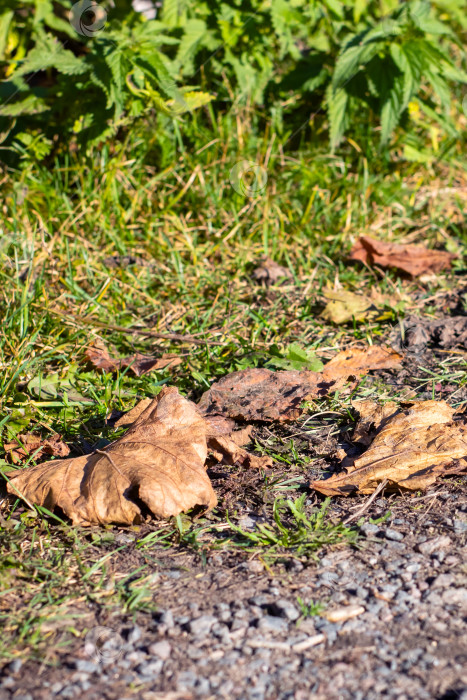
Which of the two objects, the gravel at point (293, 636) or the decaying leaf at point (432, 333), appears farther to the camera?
the decaying leaf at point (432, 333)

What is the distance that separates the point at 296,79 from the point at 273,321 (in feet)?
5.76

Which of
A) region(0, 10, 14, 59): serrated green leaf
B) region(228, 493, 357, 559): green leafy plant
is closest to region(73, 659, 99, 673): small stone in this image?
region(228, 493, 357, 559): green leafy plant

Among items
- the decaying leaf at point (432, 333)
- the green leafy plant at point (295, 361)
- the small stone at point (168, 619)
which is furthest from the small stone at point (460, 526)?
the decaying leaf at point (432, 333)

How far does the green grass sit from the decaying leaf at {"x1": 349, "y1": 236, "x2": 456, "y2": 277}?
8 cm

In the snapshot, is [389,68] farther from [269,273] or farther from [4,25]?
[4,25]

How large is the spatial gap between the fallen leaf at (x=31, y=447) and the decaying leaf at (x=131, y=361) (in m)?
0.50

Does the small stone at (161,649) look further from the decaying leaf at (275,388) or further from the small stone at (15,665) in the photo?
the decaying leaf at (275,388)

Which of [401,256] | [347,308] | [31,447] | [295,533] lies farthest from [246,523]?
[401,256]

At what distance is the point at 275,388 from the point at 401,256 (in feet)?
4.51

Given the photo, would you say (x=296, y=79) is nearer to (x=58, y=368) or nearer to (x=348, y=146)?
(x=348, y=146)

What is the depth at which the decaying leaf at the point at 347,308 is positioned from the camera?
3279 mm

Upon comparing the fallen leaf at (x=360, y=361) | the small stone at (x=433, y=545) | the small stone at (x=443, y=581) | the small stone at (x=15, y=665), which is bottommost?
the fallen leaf at (x=360, y=361)

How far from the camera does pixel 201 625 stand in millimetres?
1701

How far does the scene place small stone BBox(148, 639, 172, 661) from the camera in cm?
162
